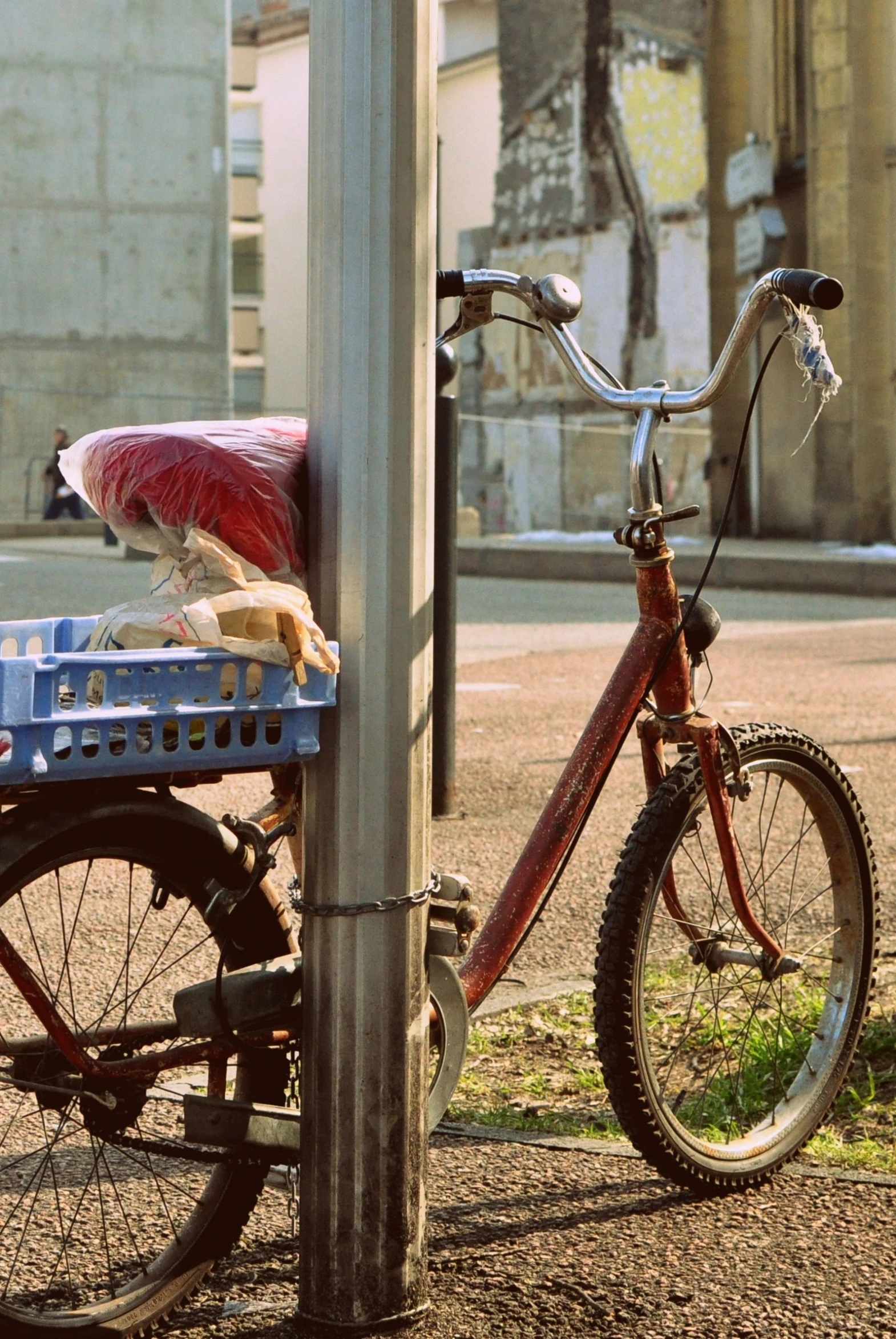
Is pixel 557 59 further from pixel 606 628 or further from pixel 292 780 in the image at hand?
pixel 292 780

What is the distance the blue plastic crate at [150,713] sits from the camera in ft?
7.56

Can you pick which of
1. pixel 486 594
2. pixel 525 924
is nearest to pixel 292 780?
pixel 525 924

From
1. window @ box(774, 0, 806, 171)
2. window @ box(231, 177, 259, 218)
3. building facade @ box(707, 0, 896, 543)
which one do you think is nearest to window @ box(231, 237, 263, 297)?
window @ box(231, 177, 259, 218)

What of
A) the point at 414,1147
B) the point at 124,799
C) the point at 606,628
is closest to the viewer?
the point at 124,799

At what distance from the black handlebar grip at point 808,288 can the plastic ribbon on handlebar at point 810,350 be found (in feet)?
0.11

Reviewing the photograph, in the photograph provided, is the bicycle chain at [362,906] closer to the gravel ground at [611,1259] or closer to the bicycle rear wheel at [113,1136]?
the bicycle rear wheel at [113,1136]

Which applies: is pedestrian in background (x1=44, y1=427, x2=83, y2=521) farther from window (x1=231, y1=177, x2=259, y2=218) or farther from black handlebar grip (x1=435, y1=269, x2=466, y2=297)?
window (x1=231, y1=177, x2=259, y2=218)

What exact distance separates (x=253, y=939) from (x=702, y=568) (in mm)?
15979

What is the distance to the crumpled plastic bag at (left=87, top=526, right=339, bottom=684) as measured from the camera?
2480mm

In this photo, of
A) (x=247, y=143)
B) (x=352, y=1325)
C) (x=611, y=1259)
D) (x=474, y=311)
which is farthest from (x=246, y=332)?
(x=352, y=1325)

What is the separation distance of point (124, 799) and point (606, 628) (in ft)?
36.1

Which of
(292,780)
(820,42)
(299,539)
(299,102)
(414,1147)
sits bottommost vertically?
(414,1147)

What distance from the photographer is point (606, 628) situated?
44.1 ft

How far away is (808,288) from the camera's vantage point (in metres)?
2.91
